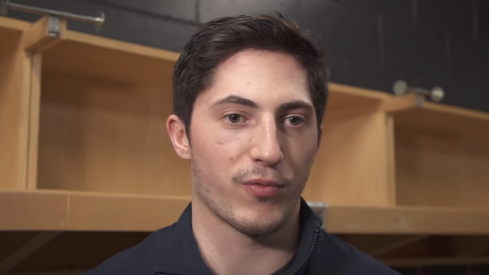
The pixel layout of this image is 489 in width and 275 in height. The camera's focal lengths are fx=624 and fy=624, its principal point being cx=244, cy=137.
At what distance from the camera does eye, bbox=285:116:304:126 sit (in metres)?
1.17

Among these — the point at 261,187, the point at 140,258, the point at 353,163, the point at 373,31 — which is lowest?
the point at 140,258

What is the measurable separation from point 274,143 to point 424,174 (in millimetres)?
1702

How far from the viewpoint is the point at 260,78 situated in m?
1.17

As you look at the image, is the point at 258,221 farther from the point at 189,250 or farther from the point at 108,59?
the point at 108,59

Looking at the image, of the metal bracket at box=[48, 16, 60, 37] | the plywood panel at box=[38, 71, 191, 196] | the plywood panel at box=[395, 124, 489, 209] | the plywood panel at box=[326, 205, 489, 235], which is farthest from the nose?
the plywood panel at box=[395, 124, 489, 209]

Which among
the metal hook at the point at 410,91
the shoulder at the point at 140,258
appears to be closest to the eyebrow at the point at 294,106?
the shoulder at the point at 140,258

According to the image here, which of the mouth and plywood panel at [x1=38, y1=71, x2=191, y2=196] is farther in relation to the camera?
plywood panel at [x1=38, y1=71, x2=191, y2=196]

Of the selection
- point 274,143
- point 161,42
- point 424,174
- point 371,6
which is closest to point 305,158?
point 274,143

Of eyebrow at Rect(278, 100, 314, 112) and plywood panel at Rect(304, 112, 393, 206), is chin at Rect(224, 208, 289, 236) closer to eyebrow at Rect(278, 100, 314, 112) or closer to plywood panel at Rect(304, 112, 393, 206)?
eyebrow at Rect(278, 100, 314, 112)

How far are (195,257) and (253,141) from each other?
24 centimetres

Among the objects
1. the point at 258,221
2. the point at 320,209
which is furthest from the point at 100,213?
the point at 320,209

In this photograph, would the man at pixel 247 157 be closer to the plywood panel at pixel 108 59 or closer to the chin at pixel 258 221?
the chin at pixel 258 221

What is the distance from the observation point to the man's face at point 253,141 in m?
1.11

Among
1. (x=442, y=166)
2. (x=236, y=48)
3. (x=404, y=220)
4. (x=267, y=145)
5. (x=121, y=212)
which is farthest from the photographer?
(x=442, y=166)
